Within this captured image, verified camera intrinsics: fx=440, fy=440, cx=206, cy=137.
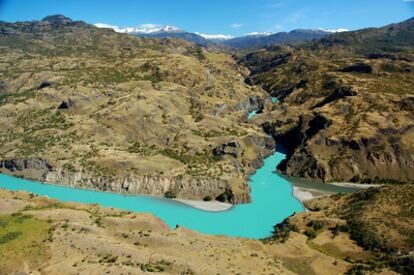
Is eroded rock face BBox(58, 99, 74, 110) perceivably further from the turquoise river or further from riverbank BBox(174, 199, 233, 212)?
riverbank BBox(174, 199, 233, 212)

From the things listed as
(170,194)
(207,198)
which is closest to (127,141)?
(170,194)

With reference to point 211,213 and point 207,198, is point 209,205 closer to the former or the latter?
point 207,198

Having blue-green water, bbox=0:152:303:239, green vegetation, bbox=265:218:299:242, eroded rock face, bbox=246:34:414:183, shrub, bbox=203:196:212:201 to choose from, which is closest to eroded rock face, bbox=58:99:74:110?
blue-green water, bbox=0:152:303:239

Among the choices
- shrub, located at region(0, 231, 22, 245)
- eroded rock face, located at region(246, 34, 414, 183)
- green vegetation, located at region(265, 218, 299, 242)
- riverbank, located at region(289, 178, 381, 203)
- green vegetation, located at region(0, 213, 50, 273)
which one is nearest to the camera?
green vegetation, located at region(0, 213, 50, 273)

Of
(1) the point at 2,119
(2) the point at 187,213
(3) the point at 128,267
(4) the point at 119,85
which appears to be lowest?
(2) the point at 187,213

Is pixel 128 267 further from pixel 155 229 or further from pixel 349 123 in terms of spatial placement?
pixel 349 123

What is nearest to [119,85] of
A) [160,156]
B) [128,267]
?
[160,156]
